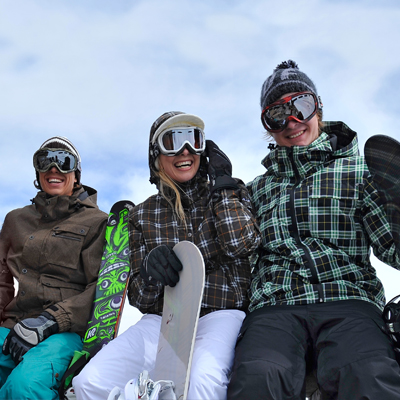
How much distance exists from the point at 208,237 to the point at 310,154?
3.07 feet

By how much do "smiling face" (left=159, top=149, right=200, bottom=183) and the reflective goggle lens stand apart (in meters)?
0.06

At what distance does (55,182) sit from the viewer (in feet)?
13.5

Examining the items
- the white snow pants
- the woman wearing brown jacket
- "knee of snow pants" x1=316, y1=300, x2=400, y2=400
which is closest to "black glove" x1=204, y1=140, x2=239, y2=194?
the white snow pants

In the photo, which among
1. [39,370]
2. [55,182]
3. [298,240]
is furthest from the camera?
[55,182]

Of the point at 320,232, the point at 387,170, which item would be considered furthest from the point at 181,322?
the point at 387,170

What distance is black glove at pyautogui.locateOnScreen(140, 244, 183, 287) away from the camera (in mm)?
2761

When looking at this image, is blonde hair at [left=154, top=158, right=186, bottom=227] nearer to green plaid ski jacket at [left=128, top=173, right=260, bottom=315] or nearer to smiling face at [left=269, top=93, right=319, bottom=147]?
green plaid ski jacket at [left=128, top=173, right=260, bottom=315]

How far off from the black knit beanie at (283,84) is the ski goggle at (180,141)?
1.94 ft

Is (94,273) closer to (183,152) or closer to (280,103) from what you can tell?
(183,152)

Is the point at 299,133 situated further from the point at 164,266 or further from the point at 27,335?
the point at 27,335

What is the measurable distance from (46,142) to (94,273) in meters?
1.48

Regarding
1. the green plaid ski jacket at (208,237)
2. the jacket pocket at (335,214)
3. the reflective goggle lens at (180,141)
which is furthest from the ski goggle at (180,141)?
the jacket pocket at (335,214)

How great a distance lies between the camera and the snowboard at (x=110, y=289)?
338cm

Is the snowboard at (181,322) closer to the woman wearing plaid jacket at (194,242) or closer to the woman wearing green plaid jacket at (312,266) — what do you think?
the woman wearing plaid jacket at (194,242)
